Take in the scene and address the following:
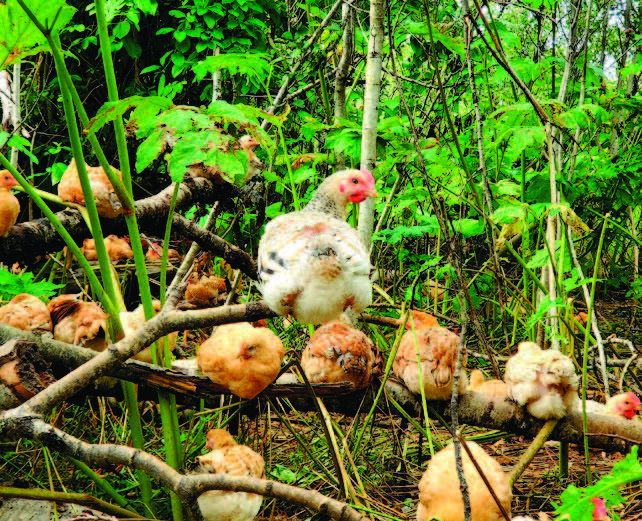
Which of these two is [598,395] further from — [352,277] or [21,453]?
[21,453]

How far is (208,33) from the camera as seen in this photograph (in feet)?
13.4

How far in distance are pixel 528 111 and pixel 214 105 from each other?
4.11 ft

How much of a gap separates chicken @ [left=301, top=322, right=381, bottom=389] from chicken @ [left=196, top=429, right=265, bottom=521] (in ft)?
0.89

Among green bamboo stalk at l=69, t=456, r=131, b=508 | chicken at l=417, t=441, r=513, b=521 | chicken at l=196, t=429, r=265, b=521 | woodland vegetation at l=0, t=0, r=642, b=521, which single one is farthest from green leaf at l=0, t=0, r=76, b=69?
chicken at l=417, t=441, r=513, b=521

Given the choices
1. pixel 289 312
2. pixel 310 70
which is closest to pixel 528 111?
pixel 310 70

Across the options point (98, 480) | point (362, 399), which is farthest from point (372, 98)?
point (98, 480)

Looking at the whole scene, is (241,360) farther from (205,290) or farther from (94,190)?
(205,290)

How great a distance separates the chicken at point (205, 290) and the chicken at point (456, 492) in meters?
1.33

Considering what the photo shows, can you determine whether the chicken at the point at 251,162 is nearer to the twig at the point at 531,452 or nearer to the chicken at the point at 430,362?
the chicken at the point at 430,362

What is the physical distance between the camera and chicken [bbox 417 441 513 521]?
1.19 meters

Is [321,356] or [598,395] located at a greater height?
[321,356]

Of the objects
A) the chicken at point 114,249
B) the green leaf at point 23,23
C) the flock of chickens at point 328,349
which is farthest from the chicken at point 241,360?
the chicken at point 114,249

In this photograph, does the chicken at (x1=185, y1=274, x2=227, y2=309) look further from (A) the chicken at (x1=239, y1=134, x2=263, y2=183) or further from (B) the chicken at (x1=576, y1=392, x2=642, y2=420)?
(B) the chicken at (x1=576, y1=392, x2=642, y2=420)

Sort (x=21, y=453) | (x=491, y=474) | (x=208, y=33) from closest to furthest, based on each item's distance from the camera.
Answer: (x=491, y=474) < (x=21, y=453) < (x=208, y=33)
